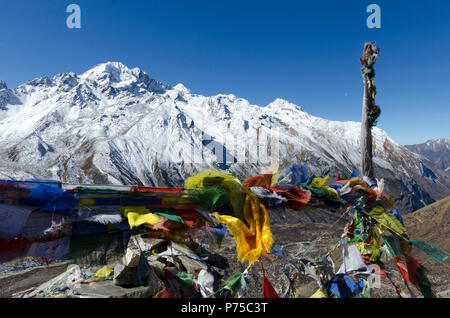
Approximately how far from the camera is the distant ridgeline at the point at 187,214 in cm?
145

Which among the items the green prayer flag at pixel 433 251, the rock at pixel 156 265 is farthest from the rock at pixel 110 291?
the green prayer flag at pixel 433 251

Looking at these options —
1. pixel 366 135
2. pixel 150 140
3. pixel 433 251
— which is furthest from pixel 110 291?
pixel 150 140

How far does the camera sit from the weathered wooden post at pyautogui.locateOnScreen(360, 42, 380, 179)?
2652mm

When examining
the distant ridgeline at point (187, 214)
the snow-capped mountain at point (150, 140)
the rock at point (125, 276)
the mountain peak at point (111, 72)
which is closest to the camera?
the distant ridgeline at point (187, 214)

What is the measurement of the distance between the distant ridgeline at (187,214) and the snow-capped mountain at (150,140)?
23182 millimetres

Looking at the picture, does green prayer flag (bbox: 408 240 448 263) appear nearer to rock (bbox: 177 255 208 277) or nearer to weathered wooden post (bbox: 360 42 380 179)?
weathered wooden post (bbox: 360 42 380 179)

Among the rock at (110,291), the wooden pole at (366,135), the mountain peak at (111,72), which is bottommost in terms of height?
the rock at (110,291)

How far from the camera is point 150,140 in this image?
2256 inches

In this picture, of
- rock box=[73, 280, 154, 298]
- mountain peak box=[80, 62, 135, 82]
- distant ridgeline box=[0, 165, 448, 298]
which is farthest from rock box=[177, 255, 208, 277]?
mountain peak box=[80, 62, 135, 82]

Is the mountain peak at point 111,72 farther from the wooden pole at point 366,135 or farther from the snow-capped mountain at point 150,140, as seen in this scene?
the wooden pole at point 366,135

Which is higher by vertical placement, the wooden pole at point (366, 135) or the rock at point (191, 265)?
the wooden pole at point (366, 135)

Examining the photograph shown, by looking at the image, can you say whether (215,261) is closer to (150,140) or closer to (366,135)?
(366,135)
